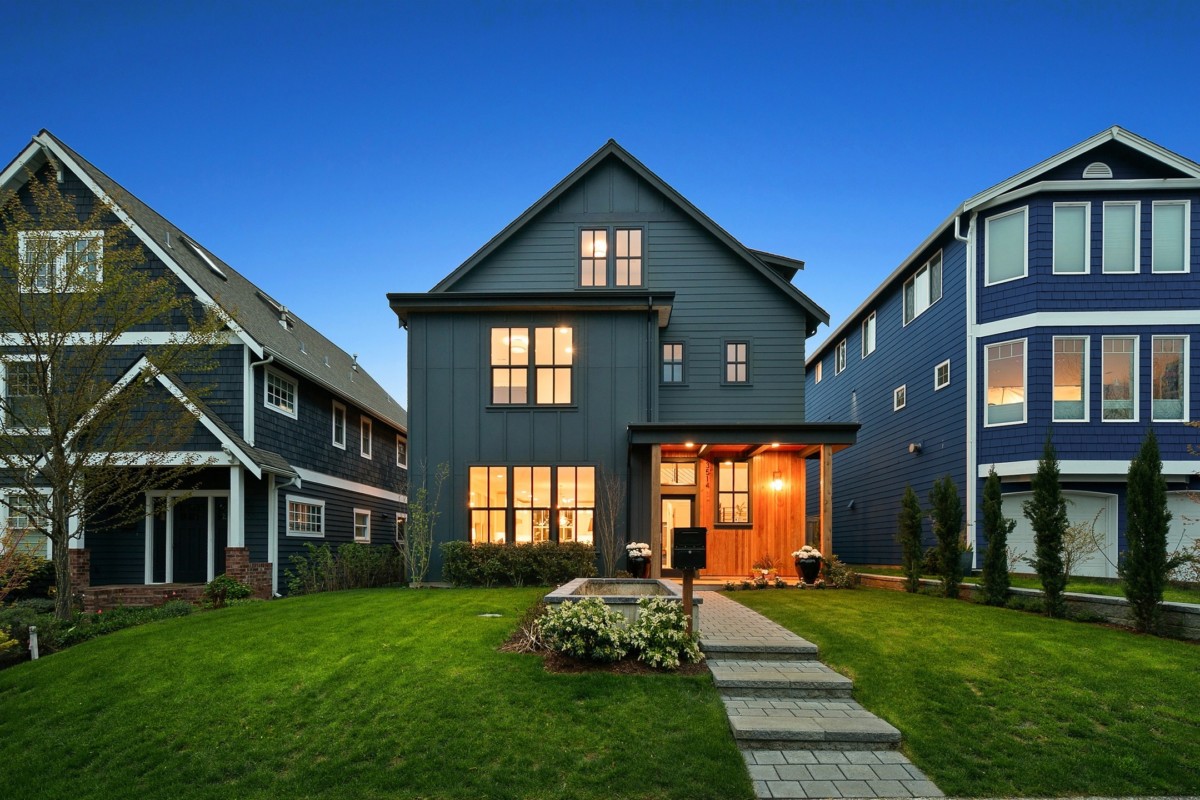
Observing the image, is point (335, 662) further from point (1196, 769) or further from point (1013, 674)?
point (1196, 769)

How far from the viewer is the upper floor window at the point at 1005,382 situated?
15.6 meters

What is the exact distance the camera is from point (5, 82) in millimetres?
21969

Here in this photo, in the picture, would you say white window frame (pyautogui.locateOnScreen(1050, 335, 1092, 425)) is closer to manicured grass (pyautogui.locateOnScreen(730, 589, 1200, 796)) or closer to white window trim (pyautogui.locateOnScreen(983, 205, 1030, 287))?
white window trim (pyautogui.locateOnScreen(983, 205, 1030, 287))

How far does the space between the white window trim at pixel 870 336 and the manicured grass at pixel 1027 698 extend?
14235mm

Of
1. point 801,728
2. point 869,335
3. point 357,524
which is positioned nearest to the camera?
point 801,728

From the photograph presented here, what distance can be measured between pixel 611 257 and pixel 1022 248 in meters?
9.32

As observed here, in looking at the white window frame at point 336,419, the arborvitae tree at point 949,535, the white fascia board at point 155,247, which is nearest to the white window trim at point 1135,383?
the arborvitae tree at point 949,535

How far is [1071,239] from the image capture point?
15.5 m

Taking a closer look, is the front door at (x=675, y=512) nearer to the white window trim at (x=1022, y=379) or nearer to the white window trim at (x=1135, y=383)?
the white window trim at (x=1022, y=379)

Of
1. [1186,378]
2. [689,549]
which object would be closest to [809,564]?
[689,549]

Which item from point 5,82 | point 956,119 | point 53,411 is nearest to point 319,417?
point 53,411

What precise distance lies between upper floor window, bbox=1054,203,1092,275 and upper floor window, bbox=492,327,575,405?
10.8 metres

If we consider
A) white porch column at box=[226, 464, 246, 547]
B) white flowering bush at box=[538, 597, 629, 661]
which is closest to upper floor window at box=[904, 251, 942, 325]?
white flowering bush at box=[538, 597, 629, 661]

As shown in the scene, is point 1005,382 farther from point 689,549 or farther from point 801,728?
point 801,728
